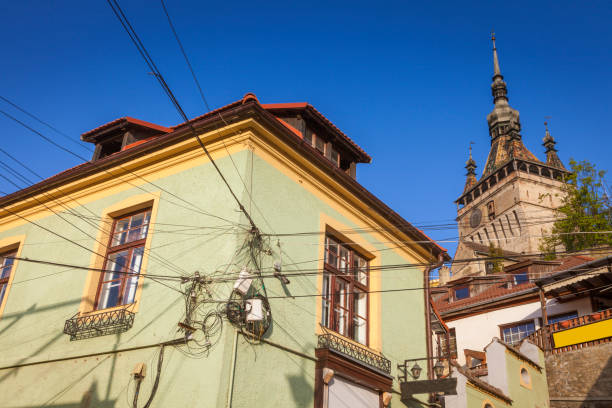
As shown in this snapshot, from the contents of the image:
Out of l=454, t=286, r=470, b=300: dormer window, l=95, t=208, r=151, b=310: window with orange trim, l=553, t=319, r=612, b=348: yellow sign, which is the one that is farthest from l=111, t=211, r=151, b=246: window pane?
l=454, t=286, r=470, b=300: dormer window

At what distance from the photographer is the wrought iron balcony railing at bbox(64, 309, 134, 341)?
31.3ft

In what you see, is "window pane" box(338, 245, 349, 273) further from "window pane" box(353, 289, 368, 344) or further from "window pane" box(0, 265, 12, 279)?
"window pane" box(0, 265, 12, 279)

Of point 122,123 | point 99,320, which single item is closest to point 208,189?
point 99,320

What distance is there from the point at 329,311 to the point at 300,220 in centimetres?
189

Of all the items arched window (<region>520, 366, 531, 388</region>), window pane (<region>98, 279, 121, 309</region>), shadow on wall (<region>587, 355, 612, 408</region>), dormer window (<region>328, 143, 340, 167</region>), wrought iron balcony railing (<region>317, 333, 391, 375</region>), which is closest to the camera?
wrought iron balcony railing (<region>317, 333, 391, 375</region>)

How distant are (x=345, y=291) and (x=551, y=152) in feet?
273

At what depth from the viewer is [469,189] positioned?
89812mm

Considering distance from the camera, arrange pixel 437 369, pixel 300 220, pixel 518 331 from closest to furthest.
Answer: pixel 300 220
pixel 437 369
pixel 518 331

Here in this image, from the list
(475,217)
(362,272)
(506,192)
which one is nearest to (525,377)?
(362,272)

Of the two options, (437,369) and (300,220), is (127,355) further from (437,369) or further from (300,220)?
(437,369)

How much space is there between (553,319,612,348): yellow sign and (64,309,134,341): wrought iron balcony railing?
718 inches

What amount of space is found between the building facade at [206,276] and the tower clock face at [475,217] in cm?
7582

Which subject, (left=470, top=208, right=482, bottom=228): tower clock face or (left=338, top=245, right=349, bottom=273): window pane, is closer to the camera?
(left=338, top=245, right=349, bottom=273): window pane

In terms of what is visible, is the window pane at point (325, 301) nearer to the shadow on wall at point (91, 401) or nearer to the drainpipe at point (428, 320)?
the drainpipe at point (428, 320)
